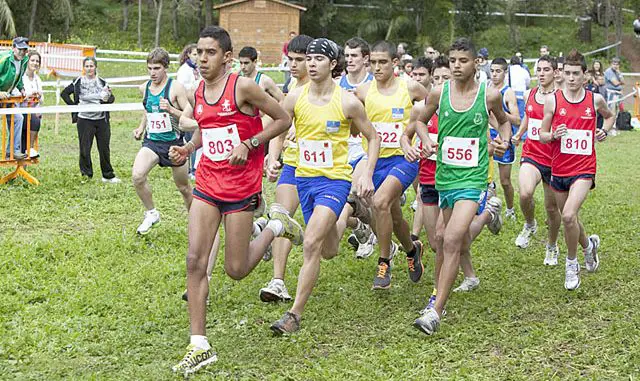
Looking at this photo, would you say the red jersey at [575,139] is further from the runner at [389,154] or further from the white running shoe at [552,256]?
the runner at [389,154]

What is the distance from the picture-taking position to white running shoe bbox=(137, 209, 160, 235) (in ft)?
33.2

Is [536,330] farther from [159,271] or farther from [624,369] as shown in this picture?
[159,271]

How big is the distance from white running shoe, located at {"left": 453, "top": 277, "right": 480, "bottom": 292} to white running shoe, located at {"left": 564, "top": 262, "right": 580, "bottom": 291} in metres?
0.85

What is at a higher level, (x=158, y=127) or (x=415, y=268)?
(x=158, y=127)

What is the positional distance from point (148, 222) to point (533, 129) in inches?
173

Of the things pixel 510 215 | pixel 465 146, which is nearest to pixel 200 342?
pixel 465 146

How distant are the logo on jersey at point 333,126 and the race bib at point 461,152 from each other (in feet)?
2.95

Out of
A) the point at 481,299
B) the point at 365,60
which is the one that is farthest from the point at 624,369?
the point at 365,60

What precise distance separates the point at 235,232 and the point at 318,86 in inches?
60.4

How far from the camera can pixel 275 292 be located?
300 inches

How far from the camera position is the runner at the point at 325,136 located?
7.06 metres

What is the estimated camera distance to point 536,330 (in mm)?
6926

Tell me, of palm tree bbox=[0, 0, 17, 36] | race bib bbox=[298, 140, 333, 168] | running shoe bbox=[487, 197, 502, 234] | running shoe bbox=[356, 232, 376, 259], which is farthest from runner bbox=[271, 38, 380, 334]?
palm tree bbox=[0, 0, 17, 36]

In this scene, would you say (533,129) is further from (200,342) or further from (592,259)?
(200,342)
